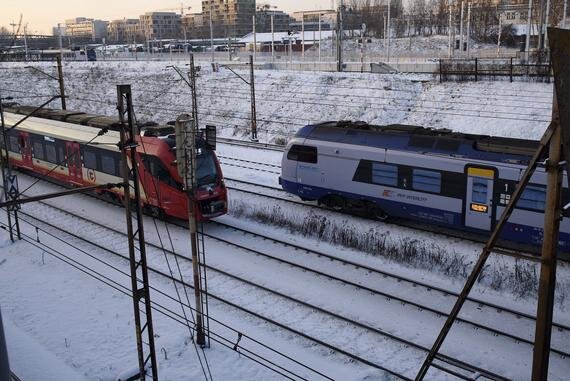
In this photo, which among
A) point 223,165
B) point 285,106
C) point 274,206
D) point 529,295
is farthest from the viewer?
point 285,106

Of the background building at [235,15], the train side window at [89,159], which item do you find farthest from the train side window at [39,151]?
the background building at [235,15]

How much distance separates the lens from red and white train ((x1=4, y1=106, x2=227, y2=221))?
18.0 m

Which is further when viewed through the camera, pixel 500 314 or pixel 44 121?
pixel 44 121

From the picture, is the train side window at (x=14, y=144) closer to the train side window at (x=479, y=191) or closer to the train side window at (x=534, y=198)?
the train side window at (x=479, y=191)

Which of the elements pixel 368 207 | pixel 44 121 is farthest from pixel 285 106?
pixel 368 207

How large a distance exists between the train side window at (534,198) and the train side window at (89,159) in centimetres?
1414

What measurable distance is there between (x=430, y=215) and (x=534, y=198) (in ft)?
10.3

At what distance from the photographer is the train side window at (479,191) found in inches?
631

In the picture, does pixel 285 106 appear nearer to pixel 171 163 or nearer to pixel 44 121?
pixel 44 121

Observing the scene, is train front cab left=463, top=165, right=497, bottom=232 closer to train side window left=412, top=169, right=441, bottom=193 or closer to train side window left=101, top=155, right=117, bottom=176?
train side window left=412, top=169, right=441, bottom=193

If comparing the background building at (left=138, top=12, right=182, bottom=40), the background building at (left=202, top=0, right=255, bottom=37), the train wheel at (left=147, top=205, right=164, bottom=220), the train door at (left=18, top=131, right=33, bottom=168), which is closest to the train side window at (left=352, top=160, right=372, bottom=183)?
the train wheel at (left=147, top=205, right=164, bottom=220)

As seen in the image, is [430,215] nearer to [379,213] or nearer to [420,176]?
[420,176]

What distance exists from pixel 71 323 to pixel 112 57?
7957 cm

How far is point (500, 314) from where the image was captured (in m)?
12.6
